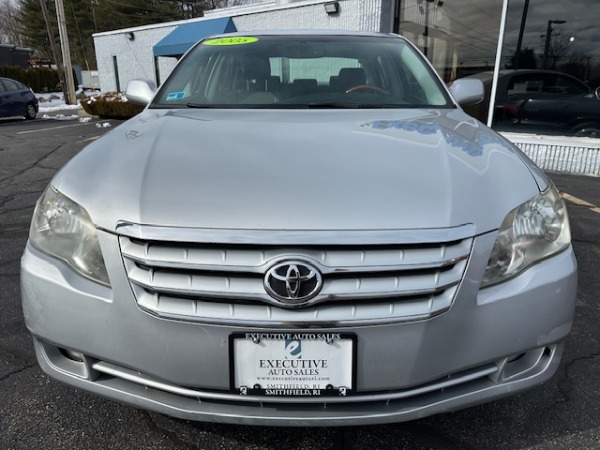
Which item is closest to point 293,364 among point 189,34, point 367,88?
point 367,88

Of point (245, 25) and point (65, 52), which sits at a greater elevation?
point (245, 25)

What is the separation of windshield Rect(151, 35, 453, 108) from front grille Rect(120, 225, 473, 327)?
1.21 meters

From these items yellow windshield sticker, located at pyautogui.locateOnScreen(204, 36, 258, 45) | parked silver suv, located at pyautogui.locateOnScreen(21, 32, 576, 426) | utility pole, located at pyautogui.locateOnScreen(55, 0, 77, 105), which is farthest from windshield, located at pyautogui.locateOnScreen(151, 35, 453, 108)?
utility pole, located at pyautogui.locateOnScreen(55, 0, 77, 105)

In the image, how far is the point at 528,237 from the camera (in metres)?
Result: 1.42

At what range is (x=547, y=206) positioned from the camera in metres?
1.51

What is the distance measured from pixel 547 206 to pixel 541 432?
2.69 ft

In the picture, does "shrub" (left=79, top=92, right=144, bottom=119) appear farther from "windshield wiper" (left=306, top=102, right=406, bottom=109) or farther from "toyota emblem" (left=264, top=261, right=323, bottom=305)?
"toyota emblem" (left=264, top=261, right=323, bottom=305)

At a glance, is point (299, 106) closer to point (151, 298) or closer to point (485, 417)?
point (151, 298)

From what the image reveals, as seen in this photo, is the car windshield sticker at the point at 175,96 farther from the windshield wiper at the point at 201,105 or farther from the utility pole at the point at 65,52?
the utility pole at the point at 65,52

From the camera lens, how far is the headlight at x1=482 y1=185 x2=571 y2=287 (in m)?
1.35

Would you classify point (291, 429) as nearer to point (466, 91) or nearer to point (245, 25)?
point (466, 91)

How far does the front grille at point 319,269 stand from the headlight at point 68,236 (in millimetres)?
188

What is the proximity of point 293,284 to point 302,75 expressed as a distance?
1607 mm

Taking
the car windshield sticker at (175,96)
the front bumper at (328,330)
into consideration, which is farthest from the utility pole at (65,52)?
the front bumper at (328,330)
